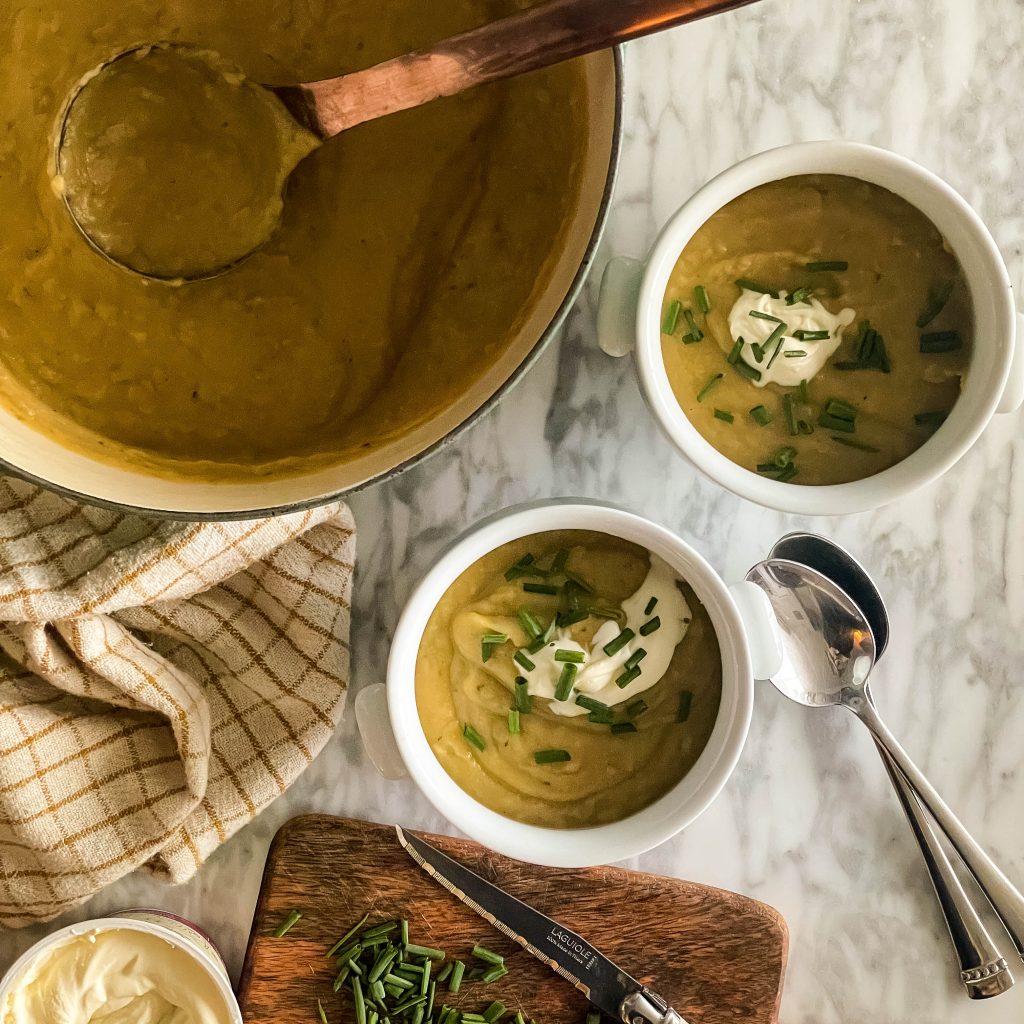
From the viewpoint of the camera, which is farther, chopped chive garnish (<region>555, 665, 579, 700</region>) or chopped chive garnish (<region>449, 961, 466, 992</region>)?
chopped chive garnish (<region>449, 961, 466, 992</region>)

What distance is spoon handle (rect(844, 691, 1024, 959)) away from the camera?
1.11 m

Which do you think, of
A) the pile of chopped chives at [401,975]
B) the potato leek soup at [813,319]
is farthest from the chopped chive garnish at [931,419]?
the pile of chopped chives at [401,975]

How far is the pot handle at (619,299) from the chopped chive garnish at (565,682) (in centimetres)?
30

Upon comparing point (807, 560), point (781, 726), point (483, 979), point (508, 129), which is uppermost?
point (508, 129)

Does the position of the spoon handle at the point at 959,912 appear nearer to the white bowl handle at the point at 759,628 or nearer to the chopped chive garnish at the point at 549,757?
the white bowl handle at the point at 759,628

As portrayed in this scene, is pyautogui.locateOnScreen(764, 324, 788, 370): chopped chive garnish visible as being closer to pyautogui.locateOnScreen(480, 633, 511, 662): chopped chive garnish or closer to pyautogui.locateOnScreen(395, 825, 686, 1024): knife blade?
pyautogui.locateOnScreen(480, 633, 511, 662): chopped chive garnish

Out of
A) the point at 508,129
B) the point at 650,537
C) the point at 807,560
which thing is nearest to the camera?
the point at 508,129

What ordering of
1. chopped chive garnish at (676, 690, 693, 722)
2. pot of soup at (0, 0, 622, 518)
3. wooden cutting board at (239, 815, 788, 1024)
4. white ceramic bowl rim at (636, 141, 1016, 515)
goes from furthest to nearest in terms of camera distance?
1. wooden cutting board at (239, 815, 788, 1024)
2. chopped chive garnish at (676, 690, 693, 722)
3. white ceramic bowl rim at (636, 141, 1016, 515)
4. pot of soup at (0, 0, 622, 518)

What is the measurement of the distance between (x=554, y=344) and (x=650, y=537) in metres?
0.23

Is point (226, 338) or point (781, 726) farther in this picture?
point (781, 726)

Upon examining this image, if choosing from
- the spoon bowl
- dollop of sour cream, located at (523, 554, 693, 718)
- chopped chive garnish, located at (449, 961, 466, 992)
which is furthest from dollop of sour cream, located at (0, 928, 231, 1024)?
the spoon bowl

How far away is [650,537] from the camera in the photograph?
0.99 meters

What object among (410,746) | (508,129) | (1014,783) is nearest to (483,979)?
(410,746)

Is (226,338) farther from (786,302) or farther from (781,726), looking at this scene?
(781,726)
